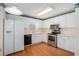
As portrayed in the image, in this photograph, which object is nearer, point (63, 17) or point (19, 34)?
point (19, 34)

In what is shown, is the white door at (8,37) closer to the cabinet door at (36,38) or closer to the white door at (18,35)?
the white door at (18,35)

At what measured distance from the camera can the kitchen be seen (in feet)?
11.0

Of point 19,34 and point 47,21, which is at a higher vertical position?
point 47,21

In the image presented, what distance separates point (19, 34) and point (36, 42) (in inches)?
84.8

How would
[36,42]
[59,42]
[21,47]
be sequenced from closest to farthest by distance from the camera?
[21,47], [59,42], [36,42]

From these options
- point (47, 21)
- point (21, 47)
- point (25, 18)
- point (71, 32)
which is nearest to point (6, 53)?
point (21, 47)

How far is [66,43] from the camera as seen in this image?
3920mm

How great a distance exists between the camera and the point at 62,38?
4.20 metres

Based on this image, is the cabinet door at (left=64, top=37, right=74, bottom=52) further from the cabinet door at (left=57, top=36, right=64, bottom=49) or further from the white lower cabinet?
the cabinet door at (left=57, top=36, right=64, bottom=49)

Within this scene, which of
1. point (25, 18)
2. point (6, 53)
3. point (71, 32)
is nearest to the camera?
point (6, 53)

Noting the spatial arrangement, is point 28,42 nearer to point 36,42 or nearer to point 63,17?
point 36,42

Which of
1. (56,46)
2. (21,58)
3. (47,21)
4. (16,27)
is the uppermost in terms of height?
(47,21)

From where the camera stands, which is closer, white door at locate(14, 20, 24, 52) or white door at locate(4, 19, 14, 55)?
white door at locate(4, 19, 14, 55)

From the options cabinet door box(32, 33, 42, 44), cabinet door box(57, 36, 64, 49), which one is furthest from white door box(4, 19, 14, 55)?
cabinet door box(57, 36, 64, 49)
